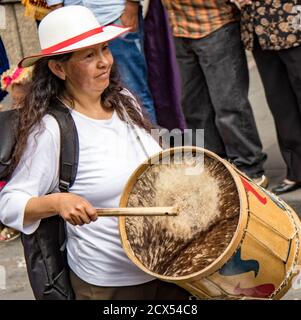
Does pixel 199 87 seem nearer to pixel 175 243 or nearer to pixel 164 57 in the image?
pixel 164 57

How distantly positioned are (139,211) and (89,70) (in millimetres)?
575

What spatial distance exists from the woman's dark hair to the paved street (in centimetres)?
137

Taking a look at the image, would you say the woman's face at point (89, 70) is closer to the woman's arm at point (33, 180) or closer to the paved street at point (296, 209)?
the woman's arm at point (33, 180)

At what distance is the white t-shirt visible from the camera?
3033 millimetres

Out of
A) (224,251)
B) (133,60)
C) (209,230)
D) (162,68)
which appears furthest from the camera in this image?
(162,68)

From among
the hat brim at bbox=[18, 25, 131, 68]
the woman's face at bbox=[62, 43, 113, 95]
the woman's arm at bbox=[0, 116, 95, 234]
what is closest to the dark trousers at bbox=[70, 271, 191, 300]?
the woman's arm at bbox=[0, 116, 95, 234]

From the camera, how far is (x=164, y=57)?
5844 millimetres

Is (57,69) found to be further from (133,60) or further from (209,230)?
(133,60)

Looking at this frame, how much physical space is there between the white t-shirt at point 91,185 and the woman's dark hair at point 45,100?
31 millimetres

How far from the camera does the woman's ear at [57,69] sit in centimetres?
318

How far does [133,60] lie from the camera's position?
5383 mm

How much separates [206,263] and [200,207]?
0.74 ft

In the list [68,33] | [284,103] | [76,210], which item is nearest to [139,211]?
[76,210]

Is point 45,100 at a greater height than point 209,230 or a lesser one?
greater
